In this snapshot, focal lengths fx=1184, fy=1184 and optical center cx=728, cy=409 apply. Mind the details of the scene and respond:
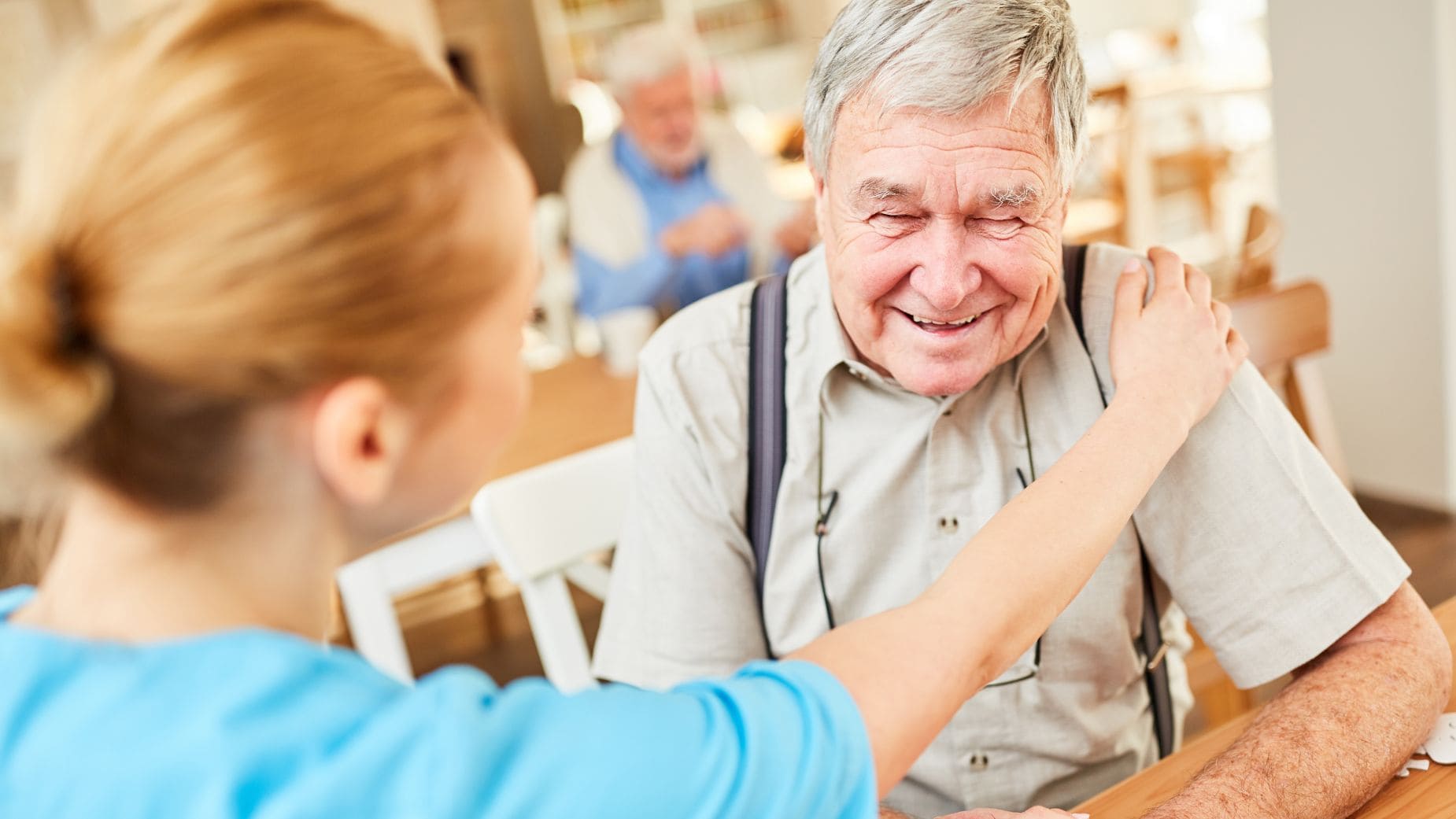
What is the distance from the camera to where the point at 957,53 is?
1032mm

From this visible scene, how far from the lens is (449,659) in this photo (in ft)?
11.5

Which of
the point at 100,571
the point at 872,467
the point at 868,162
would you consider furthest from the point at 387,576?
the point at 100,571

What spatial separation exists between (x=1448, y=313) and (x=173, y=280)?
320cm

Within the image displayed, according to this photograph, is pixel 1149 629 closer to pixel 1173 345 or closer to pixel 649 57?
pixel 1173 345

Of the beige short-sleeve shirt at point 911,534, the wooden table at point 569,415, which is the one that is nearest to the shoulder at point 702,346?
the beige short-sleeve shirt at point 911,534

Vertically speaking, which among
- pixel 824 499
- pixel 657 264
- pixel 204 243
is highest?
pixel 204 243

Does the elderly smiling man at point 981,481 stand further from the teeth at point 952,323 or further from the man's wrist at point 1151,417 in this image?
the man's wrist at point 1151,417

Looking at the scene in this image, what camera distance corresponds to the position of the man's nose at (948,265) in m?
1.10

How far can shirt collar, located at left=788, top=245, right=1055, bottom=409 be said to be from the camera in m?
1.23

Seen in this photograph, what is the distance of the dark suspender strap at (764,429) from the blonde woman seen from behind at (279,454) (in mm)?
556

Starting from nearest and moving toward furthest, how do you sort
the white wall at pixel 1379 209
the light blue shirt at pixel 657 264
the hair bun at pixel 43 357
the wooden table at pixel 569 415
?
the hair bun at pixel 43 357 → the wooden table at pixel 569 415 → the white wall at pixel 1379 209 → the light blue shirt at pixel 657 264

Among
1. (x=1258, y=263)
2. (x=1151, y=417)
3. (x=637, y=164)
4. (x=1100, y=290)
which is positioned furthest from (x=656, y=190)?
(x=1151, y=417)

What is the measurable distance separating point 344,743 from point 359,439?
0.15m

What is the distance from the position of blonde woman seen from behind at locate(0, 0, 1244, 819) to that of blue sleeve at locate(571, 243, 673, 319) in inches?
103
